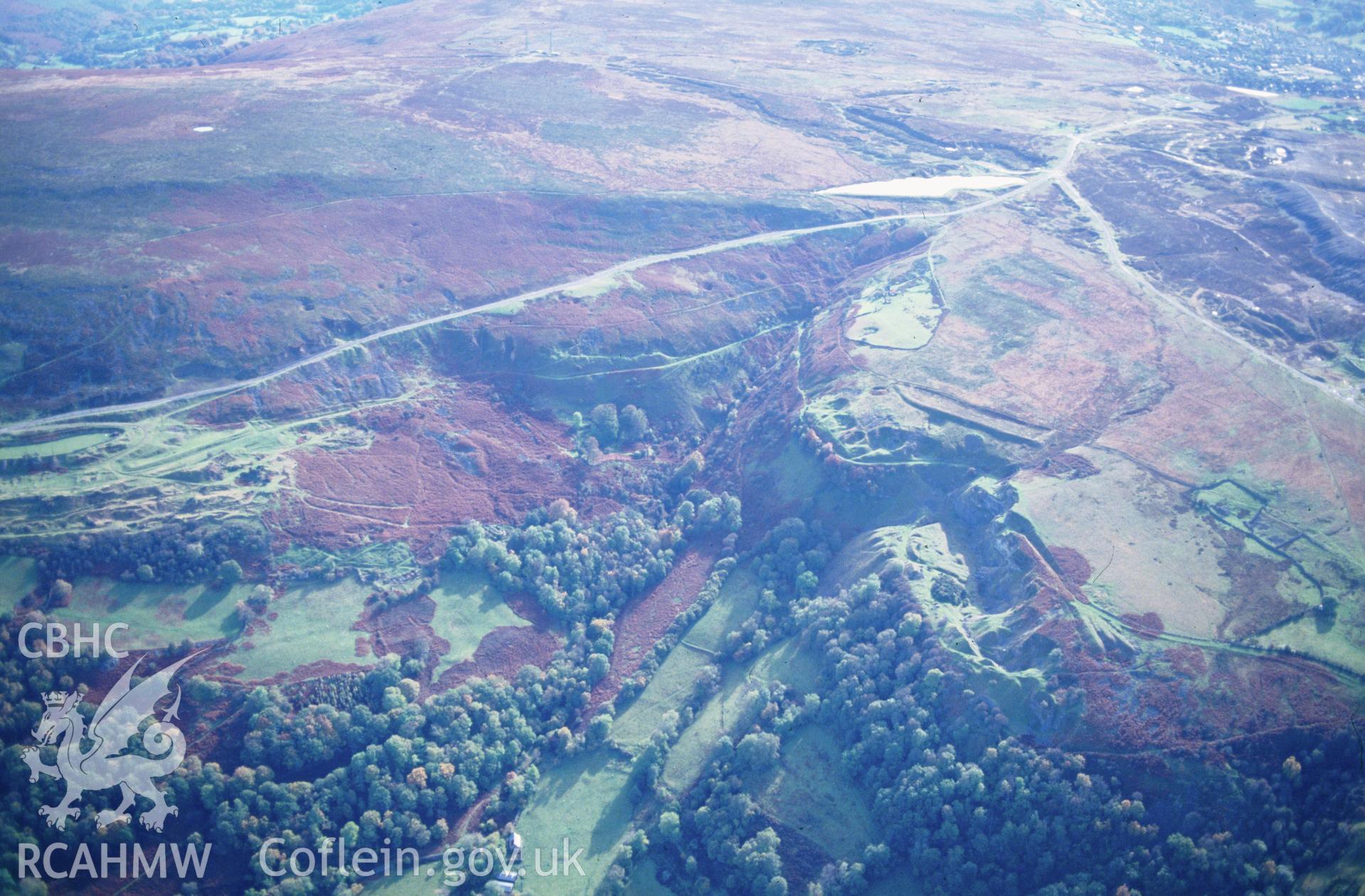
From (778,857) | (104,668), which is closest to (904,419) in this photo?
(778,857)

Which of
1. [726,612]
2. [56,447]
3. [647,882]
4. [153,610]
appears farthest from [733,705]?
[56,447]

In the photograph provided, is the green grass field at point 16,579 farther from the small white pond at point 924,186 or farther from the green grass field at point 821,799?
the small white pond at point 924,186

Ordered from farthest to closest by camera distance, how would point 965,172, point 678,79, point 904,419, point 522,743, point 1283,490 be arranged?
point 678,79 → point 965,172 → point 904,419 → point 1283,490 → point 522,743

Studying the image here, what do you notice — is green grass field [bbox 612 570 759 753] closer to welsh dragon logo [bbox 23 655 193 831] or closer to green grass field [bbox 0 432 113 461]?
welsh dragon logo [bbox 23 655 193 831]

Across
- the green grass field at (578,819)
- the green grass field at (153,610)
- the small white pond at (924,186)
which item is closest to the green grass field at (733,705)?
the green grass field at (578,819)

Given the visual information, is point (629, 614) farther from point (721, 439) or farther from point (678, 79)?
point (678, 79)
